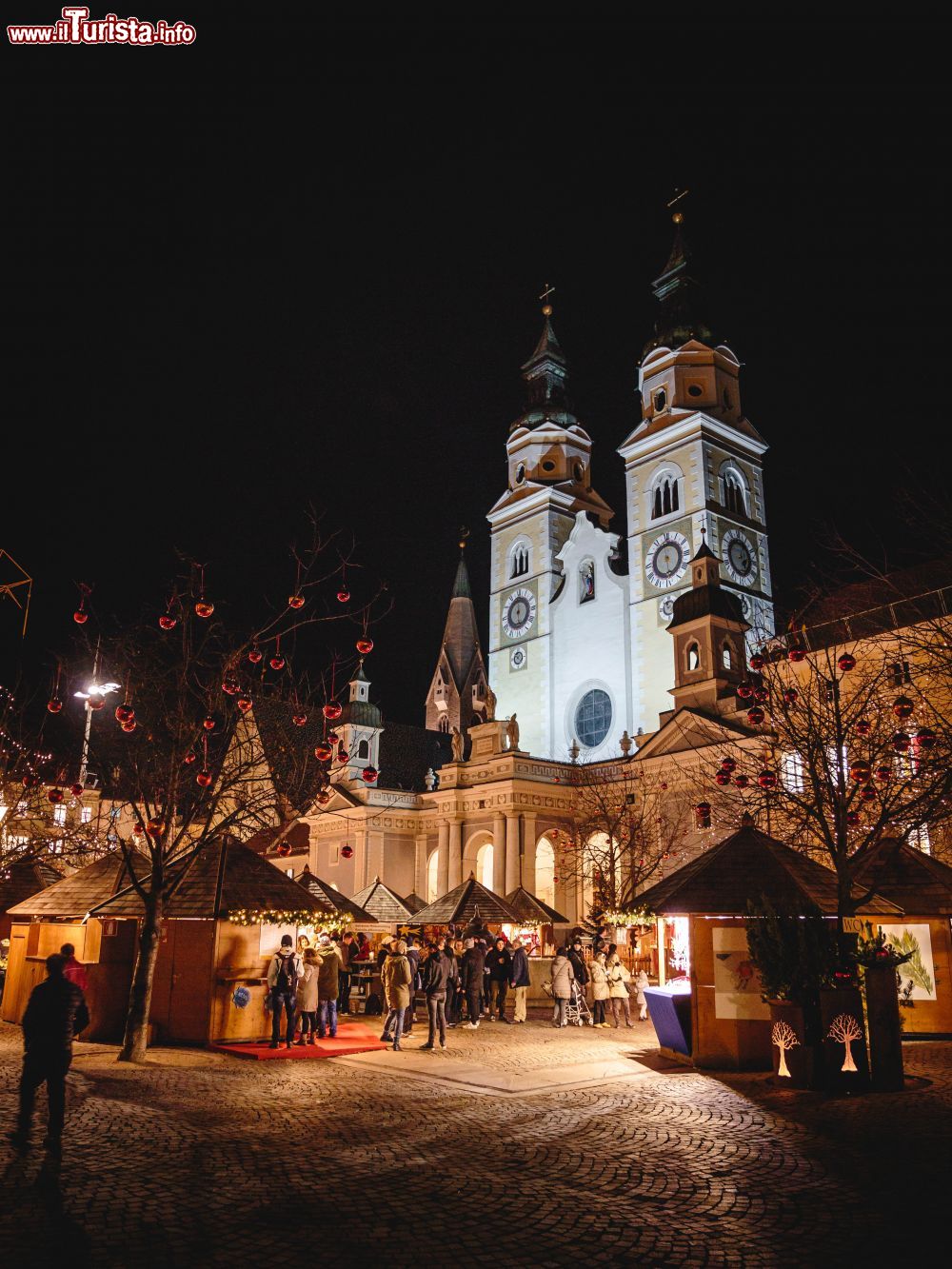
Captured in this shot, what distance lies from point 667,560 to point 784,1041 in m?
38.7

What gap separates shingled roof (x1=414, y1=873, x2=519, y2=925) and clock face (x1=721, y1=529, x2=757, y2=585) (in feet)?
85.7

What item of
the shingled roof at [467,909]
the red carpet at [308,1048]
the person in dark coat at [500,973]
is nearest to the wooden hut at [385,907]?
the shingled roof at [467,909]

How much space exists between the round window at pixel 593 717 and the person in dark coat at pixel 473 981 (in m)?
30.7

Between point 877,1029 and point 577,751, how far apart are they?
37125 millimetres

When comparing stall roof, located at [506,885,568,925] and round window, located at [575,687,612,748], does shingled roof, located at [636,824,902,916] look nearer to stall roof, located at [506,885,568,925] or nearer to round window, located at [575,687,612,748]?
stall roof, located at [506,885,568,925]

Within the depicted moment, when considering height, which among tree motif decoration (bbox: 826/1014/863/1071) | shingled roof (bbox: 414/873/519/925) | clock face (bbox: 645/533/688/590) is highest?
clock face (bbox: 645/533/688/590)

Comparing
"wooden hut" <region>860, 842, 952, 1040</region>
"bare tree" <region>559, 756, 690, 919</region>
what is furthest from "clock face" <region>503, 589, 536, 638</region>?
"wooden hut" <region>860, 842, 952, 1040</region>

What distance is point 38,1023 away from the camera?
30.0 feet

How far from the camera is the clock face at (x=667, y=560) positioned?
4956cm

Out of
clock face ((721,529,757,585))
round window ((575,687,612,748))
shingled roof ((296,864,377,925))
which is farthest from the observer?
round window ((575,687,612,748))

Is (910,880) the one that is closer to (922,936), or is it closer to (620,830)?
(922,936)

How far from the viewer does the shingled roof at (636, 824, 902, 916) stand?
15094 mm

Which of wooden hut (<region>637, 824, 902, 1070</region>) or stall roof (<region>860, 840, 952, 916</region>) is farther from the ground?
stall roof (<region>860, 840, 952, 916</region>)

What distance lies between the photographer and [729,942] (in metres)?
15.0
